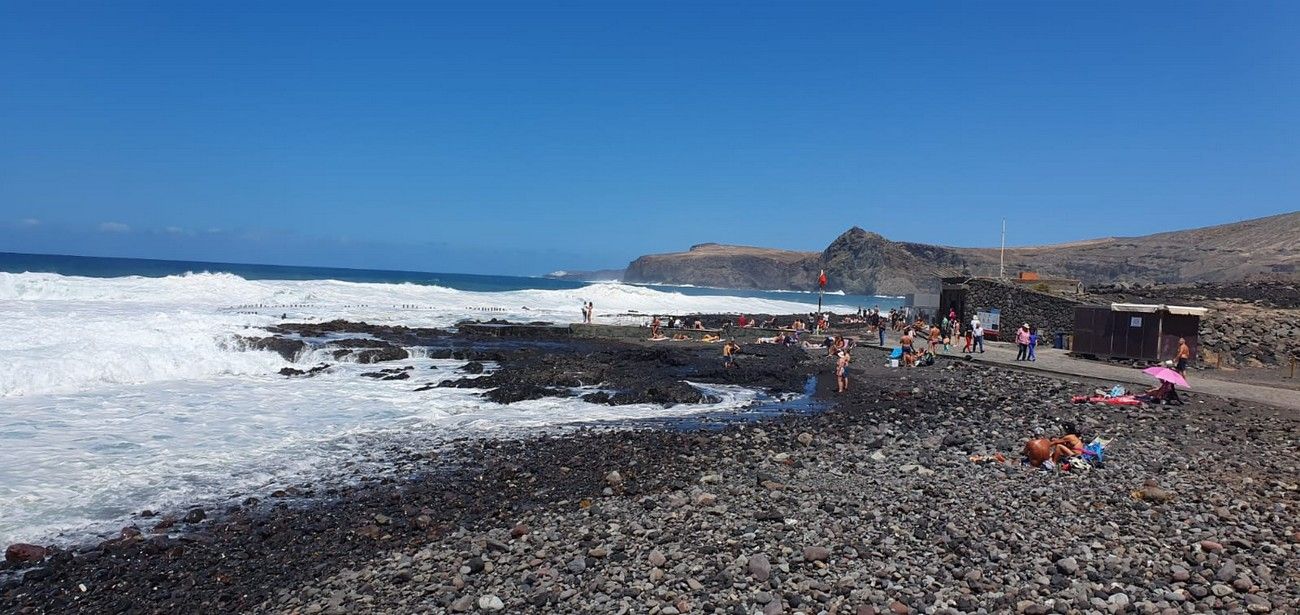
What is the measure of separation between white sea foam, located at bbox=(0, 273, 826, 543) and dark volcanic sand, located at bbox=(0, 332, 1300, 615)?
1.35m

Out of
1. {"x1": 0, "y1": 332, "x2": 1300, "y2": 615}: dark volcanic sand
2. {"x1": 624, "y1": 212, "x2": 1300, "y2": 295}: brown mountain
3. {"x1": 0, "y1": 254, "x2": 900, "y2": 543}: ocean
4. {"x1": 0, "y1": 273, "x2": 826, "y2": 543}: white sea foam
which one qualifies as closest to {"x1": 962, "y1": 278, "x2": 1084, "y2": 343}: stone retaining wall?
{"x1": 0, "y1": 254, "x2": 900, "y2": 543}: ocean

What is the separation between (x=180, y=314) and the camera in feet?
91.7

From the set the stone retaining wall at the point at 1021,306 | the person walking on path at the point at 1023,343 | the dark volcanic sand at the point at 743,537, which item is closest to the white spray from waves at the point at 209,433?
the dark volcanic sand at the point at 743,537

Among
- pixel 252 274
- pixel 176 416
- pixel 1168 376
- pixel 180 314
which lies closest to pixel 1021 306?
pixel 1168 376

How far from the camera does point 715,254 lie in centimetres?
19012

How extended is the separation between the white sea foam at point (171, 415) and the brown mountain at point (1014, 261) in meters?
43.5

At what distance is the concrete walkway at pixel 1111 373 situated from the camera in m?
14.4

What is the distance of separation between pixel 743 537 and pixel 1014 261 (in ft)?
382

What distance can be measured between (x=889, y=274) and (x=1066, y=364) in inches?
4652

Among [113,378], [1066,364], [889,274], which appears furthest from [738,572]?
[889,274]

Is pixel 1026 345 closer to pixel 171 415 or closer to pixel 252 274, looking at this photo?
pixel 171 415

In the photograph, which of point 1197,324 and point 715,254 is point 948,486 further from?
point 715,254

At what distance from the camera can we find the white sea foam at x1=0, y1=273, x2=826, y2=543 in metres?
8.41

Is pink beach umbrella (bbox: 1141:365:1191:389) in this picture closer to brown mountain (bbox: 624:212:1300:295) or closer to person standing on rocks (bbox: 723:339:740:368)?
person standing on rocks (bbox: 723:339:740:368)
